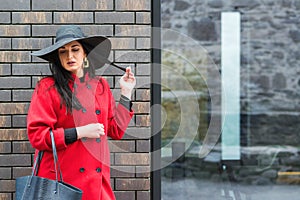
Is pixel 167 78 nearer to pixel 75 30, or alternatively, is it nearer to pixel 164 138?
pixel 164 138

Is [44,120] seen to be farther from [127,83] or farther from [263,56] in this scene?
[263,56]

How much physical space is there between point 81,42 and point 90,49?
9 cm

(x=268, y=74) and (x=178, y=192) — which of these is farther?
(x=268, y=74)

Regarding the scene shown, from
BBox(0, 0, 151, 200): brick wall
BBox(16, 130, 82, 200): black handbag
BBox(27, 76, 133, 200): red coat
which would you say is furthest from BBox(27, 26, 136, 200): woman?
BBox(0, 0, 151, 200): brick wall

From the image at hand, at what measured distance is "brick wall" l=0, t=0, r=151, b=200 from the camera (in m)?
3.42

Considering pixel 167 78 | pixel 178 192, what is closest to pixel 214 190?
pixel 178 192

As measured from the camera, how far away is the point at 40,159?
2760 mm

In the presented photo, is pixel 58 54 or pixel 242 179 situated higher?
pixel 58 54

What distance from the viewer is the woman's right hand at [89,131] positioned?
8.73 ft

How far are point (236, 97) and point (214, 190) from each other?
2.46 meters

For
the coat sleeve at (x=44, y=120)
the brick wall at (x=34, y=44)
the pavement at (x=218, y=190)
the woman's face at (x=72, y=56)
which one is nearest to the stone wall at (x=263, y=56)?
the pavement at (x=218, y=190)

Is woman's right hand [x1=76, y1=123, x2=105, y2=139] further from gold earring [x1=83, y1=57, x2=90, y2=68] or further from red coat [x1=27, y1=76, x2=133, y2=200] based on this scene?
gold earring [x1=83, y1=57, x2=90, y2=68]

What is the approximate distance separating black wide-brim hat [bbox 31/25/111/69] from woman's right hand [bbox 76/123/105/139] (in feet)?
1.28

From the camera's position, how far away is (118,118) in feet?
9.39
